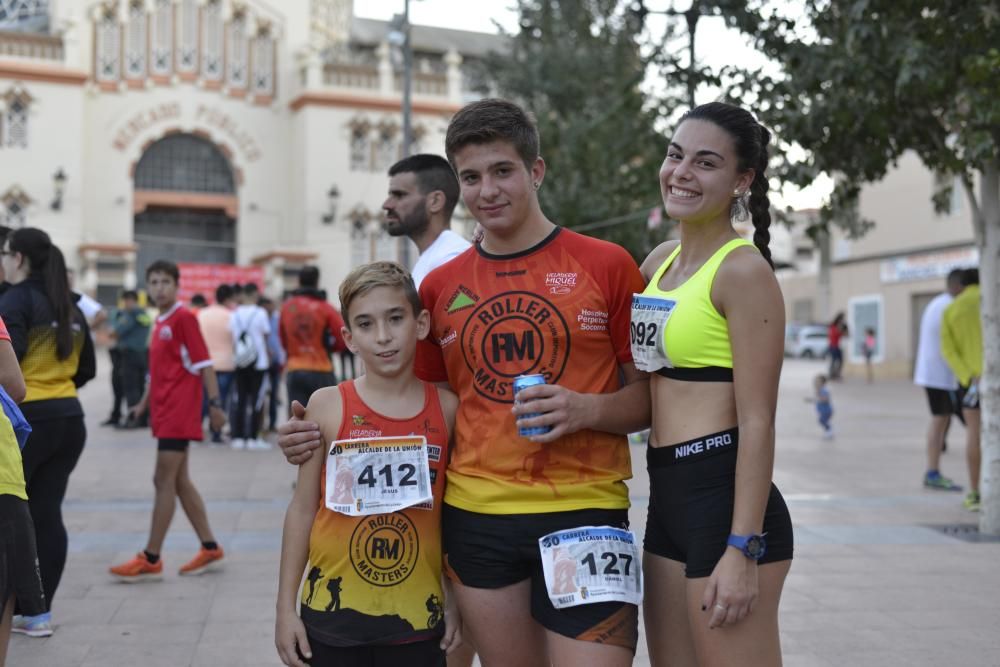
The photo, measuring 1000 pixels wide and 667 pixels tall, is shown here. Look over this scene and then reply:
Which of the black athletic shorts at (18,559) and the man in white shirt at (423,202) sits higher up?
the man in white shirt at (423,202)

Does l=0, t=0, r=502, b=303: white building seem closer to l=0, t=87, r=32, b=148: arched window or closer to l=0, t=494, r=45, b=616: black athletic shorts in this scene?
l=0, t=87, r=32, b=148: arched window

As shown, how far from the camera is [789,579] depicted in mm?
6820

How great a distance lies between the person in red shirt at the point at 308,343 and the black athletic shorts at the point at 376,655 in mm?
7358

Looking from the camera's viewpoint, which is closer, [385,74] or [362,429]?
[362,429]

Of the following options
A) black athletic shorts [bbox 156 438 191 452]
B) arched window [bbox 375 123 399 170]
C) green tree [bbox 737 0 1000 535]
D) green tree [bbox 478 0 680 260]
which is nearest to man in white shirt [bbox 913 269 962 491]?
green tree [bbox 737 0 1000 535]

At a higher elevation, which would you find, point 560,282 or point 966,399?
point 560,282

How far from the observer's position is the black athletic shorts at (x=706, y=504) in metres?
2.78

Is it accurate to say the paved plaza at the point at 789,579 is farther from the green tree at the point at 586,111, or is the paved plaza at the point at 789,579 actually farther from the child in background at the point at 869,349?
the child in background at the point at 869,349

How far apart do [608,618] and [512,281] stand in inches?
36.8

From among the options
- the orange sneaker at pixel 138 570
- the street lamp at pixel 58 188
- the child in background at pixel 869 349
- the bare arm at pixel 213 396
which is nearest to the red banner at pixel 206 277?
the street lamp at pixel 58 188

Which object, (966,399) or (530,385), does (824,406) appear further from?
(530,385)

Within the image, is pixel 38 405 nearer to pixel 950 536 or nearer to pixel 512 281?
pixel 512 281

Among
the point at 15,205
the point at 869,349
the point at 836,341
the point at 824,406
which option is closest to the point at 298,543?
the point at 824,406

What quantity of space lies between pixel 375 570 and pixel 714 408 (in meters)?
1.03
